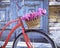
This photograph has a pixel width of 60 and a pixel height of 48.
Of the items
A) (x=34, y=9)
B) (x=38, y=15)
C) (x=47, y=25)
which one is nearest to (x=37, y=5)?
(x=34, y=9)

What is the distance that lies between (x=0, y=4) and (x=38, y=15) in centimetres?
271

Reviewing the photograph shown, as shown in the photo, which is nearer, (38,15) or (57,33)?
(38,15)

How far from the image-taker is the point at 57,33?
7.41m

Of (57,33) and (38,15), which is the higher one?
(38,15)

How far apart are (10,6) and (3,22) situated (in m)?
0.49

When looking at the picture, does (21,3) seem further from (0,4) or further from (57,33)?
(57,33)

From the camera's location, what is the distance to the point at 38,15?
192 inches

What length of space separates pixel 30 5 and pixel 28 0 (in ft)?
0.50

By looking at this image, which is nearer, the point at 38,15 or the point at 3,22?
the point at 38,15

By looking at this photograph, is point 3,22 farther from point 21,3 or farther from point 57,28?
point 57,28

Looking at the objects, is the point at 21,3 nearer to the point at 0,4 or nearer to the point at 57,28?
the point at 0,4

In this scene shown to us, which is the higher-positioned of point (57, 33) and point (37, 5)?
point (37, 5)

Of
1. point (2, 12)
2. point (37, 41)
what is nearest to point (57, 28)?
point (37, 41)

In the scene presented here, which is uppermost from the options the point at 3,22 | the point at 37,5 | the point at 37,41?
the point at 37,5
